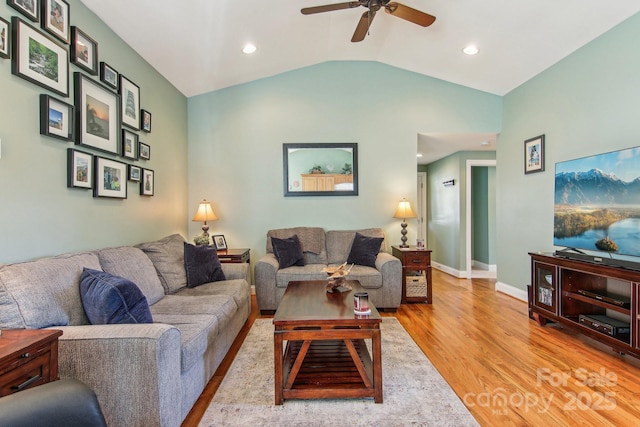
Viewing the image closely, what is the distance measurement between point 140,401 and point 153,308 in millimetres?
981

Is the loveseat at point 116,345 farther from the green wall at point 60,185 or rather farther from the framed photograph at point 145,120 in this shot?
the framed photograph at point 145,120

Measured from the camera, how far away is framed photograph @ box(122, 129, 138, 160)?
2.93 metres

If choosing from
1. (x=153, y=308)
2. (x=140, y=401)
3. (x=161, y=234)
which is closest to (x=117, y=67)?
(x=161, y=234)

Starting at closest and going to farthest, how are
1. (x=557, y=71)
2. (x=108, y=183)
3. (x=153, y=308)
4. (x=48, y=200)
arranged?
1. (x=48, y=200)
2. (x=153, y=308)
3. (x=108, y=183)
4. (x=557, y=71)

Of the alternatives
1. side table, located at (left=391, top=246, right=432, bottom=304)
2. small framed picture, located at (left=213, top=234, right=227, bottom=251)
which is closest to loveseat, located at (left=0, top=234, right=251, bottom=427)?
small framed picture, located at (left=213, top=234, right=227, bottom=251)

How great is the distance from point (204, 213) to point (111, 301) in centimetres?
252

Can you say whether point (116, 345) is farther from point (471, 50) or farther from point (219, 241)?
point (471, 50)

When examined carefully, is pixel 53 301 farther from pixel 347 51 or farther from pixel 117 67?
pixel 347 51

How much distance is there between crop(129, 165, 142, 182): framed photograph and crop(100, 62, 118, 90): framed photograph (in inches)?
28.1

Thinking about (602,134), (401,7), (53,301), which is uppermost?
(401,7)

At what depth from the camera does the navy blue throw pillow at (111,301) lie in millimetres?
1646

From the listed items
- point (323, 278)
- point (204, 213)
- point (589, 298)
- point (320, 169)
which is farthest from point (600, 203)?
point (204, 213)

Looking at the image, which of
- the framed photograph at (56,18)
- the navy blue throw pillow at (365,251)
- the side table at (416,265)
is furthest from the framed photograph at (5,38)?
the side table at (416,265)

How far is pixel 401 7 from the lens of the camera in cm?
251
